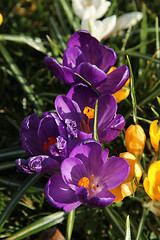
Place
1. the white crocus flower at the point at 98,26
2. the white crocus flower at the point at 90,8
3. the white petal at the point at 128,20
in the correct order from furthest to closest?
the white petal at the point at 128,20
the white crocus flower at the point at 90,8
the white crocus flower at the point at 98,26

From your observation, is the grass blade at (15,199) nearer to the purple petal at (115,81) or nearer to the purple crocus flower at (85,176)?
the purple crocus flower at (85,176)

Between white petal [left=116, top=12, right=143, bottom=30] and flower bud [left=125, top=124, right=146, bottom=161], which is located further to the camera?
white petal [left=116, top=12, right=143, bottom=30]

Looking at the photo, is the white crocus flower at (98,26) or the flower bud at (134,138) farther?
the white crocus flower at (98,26)

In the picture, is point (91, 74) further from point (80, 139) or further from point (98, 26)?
point (98, 26)

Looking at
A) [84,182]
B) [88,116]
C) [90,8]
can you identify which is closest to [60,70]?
[88,116]

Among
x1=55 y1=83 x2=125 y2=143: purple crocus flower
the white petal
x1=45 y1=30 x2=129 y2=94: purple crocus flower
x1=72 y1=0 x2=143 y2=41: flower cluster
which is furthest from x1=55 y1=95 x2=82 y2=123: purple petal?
the white petal

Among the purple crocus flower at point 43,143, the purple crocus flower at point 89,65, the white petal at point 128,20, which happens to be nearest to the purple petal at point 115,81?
the purple crocus flower at point 89,65

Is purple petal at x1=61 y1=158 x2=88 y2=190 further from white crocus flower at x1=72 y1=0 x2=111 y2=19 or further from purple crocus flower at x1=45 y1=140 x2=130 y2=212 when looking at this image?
white crocus flower at x1=72 y1=0 x2=111 y2=19
